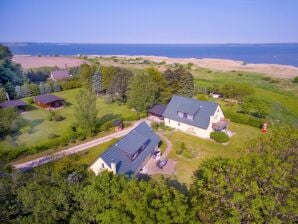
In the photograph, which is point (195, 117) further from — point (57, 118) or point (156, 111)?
point (57, 118)

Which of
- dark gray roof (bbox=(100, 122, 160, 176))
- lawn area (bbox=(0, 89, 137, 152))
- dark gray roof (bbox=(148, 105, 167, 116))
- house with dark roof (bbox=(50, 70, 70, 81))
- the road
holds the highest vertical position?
dark gray roof (bbox=(100, 122, 160, 176))

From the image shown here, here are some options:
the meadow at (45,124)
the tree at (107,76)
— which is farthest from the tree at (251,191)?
the tree at (107,76)

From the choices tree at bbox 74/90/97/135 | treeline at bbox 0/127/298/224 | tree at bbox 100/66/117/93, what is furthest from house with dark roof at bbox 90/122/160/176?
tree at bbox 100/66/117/93

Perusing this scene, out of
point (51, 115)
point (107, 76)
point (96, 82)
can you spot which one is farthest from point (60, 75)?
point (51, 115)

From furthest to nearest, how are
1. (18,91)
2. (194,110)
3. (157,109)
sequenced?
(18,91)
(157,109)
(194,110)

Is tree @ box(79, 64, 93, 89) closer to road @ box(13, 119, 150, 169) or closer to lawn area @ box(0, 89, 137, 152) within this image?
lawn area @ box(0, 89, 137, 152)

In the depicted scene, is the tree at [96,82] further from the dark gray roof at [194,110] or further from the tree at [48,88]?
the dark gray roof at [194,110]
